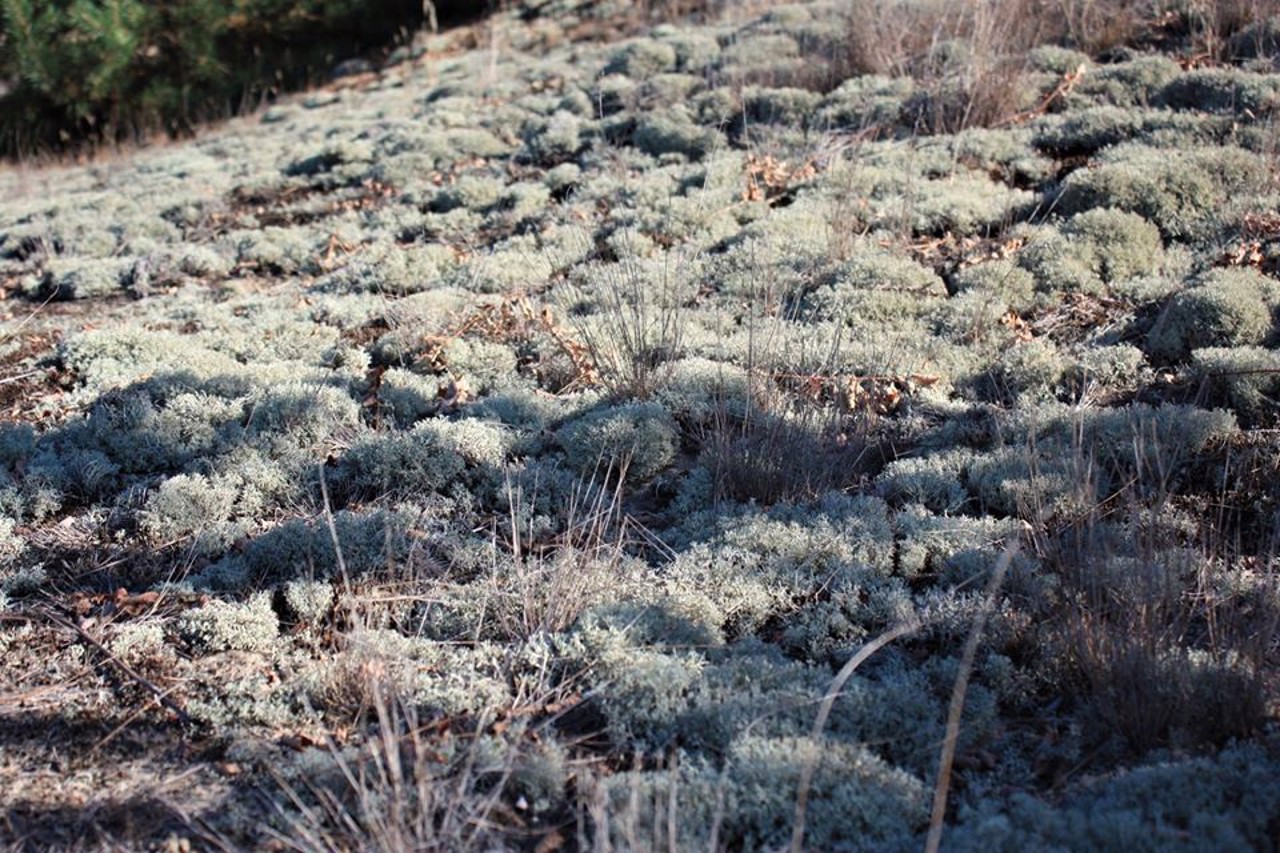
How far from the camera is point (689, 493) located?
15.3 ft

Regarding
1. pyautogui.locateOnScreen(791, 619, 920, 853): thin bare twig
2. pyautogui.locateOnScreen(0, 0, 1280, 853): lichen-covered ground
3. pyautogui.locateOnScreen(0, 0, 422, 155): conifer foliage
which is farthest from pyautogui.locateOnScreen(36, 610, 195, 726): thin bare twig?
pyautogui.locateOnScreen(0, 0, 422, 155): conifer foliage

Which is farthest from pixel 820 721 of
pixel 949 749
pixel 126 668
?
pixel 126 668

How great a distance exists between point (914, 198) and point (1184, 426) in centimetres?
306

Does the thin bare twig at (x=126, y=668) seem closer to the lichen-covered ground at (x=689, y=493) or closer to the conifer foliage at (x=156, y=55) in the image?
the lichen-covered ground at (x=689, y=493)

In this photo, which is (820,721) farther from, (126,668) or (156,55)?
(156,55)

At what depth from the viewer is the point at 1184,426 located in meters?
4.64

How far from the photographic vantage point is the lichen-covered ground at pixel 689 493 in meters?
3.14

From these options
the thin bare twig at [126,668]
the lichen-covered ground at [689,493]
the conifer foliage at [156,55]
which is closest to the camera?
the lichen-covered ground at [689,493]

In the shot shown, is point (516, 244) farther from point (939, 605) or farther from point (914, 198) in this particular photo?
point (939, 605)

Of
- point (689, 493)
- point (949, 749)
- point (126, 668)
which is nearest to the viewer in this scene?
point (949, 749)

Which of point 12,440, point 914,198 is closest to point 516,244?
point 914,198

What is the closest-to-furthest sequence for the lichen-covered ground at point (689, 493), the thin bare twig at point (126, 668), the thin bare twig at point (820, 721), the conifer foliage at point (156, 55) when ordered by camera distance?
the thin bare twig at point (820, 721), the lichen-covered ground at point (689, 493), the thin bare twig at point (126, 668), the conifer foliage at point (156, 55)

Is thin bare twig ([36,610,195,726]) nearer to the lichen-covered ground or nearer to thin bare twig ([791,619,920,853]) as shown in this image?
the lichen-covered ground

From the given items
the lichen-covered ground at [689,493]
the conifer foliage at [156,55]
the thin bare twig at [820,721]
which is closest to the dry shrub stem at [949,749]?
the lichen-covered ground at [689,493]
